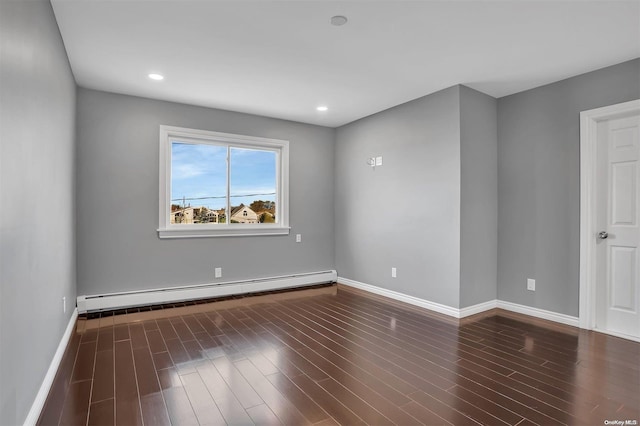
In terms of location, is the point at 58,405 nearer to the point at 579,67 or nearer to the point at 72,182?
the point at 72,182

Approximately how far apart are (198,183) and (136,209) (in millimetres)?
850

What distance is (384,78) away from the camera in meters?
3.67

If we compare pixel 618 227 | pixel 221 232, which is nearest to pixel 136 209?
pixel 221 232

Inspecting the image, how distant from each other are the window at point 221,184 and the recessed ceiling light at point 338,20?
2644 millimetres

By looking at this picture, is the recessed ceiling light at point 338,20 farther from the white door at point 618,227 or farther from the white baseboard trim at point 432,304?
the white baseboard trim at point 432,304

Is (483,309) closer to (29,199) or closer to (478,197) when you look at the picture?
(478,197)

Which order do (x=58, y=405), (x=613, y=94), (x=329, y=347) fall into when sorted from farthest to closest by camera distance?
(x=613, y=94) → (x=329, y=347) → (x=58, y=405)

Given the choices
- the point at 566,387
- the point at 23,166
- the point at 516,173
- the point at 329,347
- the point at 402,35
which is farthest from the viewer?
the point at 516,173

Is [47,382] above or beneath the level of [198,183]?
beneath

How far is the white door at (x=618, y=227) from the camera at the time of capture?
3199mm

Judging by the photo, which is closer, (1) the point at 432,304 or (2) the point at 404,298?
(1) the point at 432,304

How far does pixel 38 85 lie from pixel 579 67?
4432 mm

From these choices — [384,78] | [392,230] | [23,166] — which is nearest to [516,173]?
[392,230]

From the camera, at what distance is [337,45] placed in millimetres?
2943
